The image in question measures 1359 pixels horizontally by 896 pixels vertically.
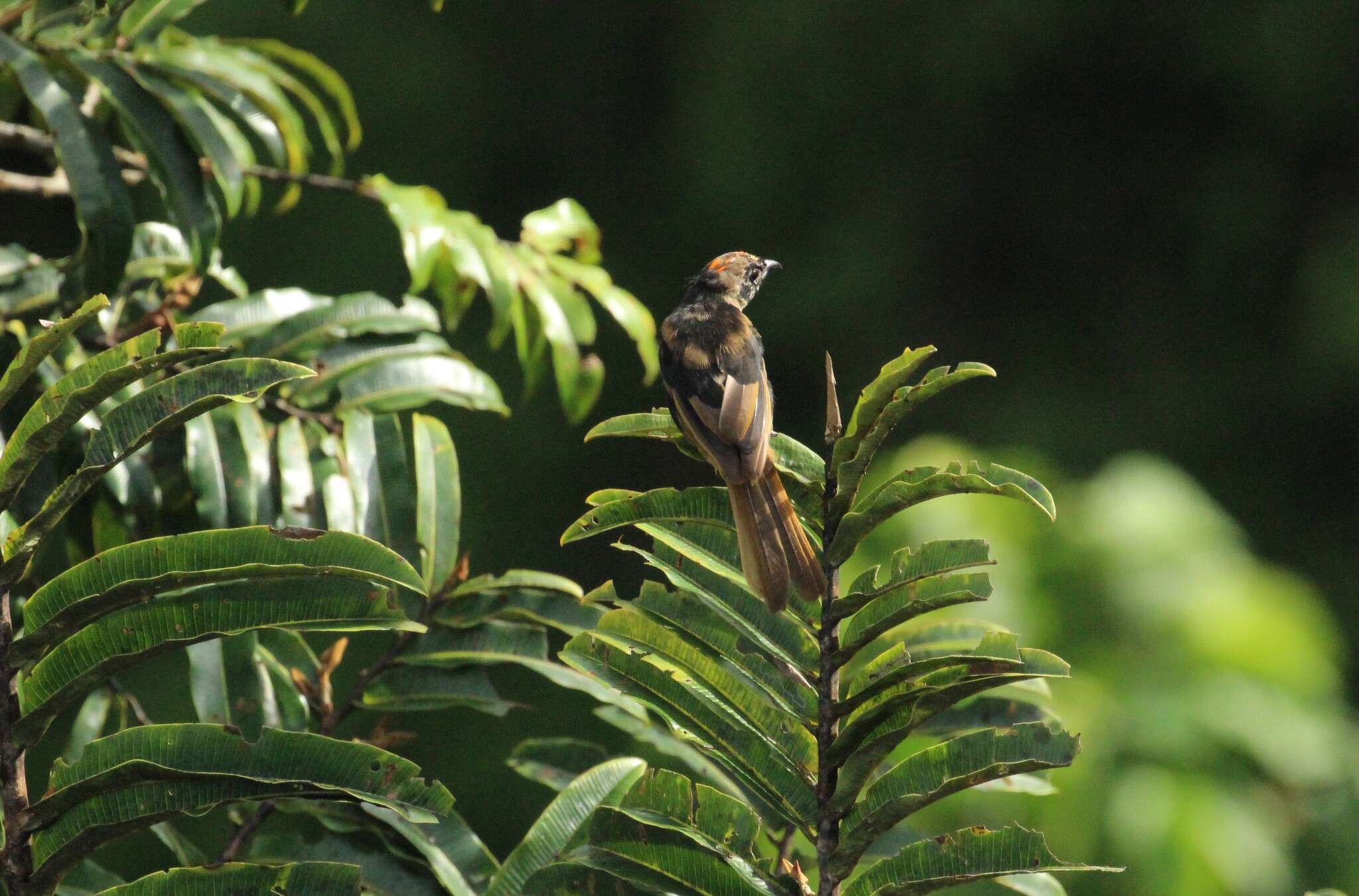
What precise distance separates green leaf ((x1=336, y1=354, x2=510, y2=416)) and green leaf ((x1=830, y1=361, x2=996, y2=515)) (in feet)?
2.35

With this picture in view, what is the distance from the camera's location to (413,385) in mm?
1627

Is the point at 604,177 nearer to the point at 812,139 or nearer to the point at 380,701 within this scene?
the point at 812,139

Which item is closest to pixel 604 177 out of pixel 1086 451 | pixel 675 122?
pixel 675 122

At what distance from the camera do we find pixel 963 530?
330 centimetres

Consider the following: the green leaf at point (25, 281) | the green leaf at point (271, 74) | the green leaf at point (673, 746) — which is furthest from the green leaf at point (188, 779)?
the green leaf at point (271, 74)

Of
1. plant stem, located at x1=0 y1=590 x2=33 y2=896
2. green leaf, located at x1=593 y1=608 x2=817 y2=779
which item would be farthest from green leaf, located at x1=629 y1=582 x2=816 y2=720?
plant stem, located at x1=0 y1=590 x2=33 y2=896

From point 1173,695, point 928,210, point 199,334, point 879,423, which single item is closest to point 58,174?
point 199,334

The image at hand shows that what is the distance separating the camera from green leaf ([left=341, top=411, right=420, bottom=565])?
1.44 meters

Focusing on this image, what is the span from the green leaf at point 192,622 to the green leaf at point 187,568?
0.02 metres

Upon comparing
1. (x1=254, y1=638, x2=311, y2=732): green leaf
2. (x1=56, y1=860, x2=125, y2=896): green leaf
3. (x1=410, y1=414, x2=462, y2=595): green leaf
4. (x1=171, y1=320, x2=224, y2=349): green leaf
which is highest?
(x1=410, y1=414, x2=462, y2=595): green leaf

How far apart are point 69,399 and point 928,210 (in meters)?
5.84

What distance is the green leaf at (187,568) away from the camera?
33.9 inches

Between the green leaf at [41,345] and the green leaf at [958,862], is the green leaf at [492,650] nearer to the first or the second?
the green leaf at [958,862]

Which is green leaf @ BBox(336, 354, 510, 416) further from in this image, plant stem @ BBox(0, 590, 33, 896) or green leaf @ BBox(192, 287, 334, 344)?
plant stem @ BBox(0, 590, 33, 896)
